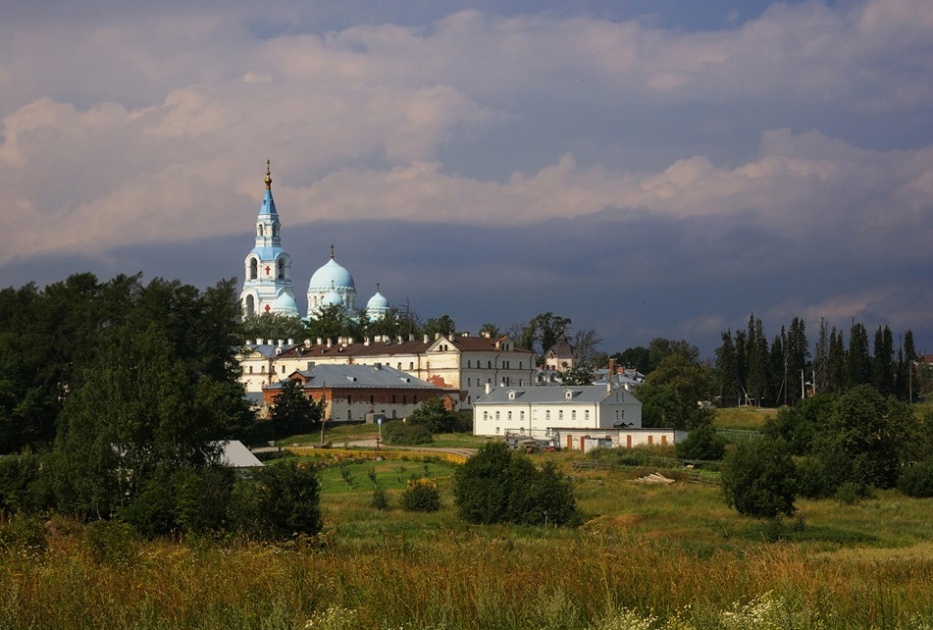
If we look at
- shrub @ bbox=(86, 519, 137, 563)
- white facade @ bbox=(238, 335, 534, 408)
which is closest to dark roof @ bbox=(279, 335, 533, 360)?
white facade @ bbox=(238, 335, 534, 408)

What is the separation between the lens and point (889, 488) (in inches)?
2037

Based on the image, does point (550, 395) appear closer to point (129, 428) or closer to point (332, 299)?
point (129, 428)

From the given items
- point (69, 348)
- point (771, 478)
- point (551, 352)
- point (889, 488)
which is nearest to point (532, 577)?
point (771, 478)

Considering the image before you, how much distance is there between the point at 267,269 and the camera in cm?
14862

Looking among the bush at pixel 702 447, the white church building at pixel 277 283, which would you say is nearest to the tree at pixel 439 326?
the white church building at pixel 277 283

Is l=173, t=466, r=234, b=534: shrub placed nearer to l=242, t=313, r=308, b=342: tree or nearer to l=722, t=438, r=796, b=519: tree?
l=722, t=438, r=796, b=519: tree

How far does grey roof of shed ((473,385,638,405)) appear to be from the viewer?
75.4 metres

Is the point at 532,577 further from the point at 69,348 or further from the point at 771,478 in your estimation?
the point at 69,348

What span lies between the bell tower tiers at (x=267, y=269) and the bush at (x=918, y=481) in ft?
339

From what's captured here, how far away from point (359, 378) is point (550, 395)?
20.0m

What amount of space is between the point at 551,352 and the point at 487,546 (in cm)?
12451

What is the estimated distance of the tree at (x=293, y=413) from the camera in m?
81.7

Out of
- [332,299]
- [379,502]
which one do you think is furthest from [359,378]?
[379,502]

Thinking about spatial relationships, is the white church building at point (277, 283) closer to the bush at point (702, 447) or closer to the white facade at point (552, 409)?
the white facade at point (552, 409)
